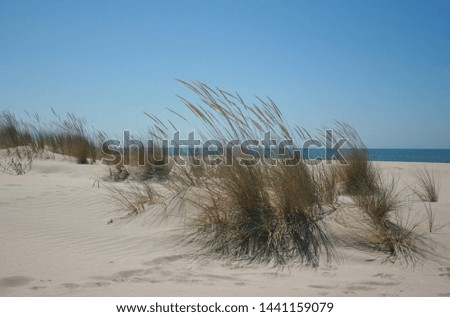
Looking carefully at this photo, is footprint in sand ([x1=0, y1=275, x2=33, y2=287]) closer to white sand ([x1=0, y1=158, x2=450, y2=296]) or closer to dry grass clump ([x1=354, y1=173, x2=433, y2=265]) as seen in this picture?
white sand ([x1=0, y1=158, x2=450, y2=296])

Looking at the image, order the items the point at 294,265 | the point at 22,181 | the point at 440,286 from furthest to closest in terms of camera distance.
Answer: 1. the point at 22,181
2. the point at 294,265
3. the point at 440,286

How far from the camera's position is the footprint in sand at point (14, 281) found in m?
2.29

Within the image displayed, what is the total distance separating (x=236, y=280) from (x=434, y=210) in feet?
8.79

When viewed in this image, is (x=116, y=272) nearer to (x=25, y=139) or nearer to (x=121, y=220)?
(x=121, y=220)

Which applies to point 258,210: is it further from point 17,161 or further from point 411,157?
point 411,157

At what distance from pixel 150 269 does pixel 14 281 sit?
0.83m

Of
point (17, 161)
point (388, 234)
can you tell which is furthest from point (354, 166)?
point (17, 161)

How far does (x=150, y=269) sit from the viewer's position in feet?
8.51

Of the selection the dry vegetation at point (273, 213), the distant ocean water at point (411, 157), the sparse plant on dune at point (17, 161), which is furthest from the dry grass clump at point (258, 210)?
the sparse plant on dune at point (17, 161)

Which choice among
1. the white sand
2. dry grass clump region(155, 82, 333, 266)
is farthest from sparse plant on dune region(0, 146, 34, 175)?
dry grass clump region(155, 82, 333, 266)

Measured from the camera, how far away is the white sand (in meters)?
2.27

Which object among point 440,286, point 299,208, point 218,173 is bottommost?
point 440,286

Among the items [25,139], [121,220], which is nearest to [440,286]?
[121,220]

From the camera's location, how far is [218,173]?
338 cm
